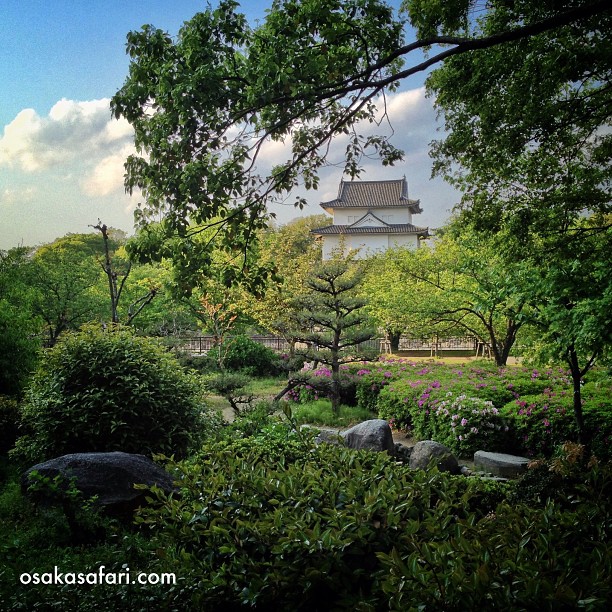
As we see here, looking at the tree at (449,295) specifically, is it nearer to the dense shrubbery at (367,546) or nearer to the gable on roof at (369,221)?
the dense shrubbery at (367,546)

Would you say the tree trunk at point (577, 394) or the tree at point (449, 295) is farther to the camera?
the tree at point (449, 295)

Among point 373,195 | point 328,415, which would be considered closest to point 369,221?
point 373,195

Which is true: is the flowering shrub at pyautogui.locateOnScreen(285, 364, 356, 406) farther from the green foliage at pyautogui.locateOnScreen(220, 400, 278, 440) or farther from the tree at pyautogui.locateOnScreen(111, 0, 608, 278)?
the tree at pyautogui.locateOnScreen(111, 0, 608, 278)

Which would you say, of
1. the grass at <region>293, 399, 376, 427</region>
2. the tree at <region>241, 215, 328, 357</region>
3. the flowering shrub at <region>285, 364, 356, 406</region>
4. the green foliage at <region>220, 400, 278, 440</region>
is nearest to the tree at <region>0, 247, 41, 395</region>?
the green foliage at <region>220, 400, 278, 440</region>

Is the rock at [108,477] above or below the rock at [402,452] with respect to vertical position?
above

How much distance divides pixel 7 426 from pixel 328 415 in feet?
17.7

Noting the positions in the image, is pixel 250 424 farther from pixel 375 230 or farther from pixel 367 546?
pixel 375 230

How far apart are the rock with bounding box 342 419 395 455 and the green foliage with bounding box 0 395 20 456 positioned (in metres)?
4.34

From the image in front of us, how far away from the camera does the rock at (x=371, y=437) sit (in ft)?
22.8

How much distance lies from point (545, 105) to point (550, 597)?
19.6 feet

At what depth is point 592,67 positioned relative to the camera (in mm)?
6008

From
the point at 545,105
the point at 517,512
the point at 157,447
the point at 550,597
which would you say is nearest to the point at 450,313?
the point at 545,105

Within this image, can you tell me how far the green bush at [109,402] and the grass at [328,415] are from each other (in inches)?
156

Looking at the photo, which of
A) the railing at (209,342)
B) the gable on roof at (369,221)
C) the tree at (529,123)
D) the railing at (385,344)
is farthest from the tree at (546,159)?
the gable on roof at (369,221)
